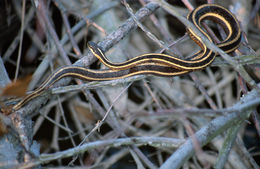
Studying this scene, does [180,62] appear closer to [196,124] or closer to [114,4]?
[196,124]

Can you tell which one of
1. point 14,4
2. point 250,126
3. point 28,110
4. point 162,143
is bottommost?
point 250,126

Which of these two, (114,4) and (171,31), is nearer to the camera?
(114,4)

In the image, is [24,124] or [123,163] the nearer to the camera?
[24,124]

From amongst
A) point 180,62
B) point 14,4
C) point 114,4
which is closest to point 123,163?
point 180,62

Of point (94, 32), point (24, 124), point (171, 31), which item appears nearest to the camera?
point (24, 124)

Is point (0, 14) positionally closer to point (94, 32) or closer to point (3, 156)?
point (94, 32)

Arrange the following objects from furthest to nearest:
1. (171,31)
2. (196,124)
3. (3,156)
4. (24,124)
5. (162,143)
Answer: (171,31) < (196,124) < (24,124) < (3,156) < (162,143)

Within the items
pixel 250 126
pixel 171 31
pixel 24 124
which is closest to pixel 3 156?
pixel 24 124

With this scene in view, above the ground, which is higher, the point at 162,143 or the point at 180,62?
the point at 180,62

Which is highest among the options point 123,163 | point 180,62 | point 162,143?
point 180,62
